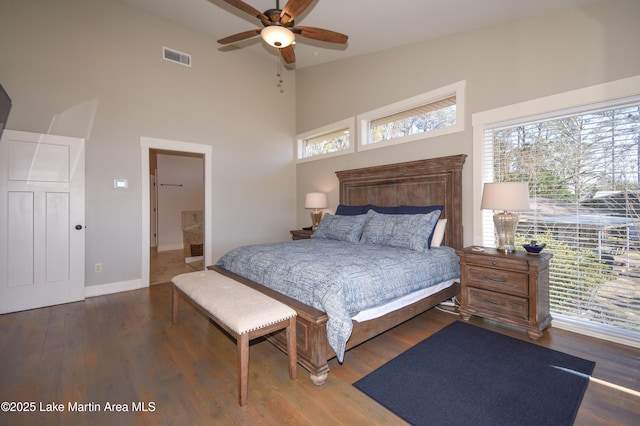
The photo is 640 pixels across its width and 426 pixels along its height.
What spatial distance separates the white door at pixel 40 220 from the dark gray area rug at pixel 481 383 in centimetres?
364

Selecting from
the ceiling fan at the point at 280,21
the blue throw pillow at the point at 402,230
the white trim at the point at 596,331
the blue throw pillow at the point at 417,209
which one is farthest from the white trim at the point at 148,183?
the white trim at the point at 596,331

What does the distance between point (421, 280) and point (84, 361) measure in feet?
8.95

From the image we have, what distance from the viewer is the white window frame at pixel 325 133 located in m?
4.55

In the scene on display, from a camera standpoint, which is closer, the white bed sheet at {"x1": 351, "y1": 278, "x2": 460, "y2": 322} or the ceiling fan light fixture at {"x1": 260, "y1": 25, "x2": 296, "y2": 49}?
the white bed sheet at {"x1": 351, "y1": 278, "x2": 460, "y2": 322}

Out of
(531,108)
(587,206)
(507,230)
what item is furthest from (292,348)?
(531,108)

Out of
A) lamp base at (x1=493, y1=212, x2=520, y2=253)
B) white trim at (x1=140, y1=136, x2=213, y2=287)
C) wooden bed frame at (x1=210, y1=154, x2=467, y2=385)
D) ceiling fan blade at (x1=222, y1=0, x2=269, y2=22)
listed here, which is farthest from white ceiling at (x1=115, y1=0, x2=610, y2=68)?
lamp base at (x1=493, y1=212, x2=520, y2=253)

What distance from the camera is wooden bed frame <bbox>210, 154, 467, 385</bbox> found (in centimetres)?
184

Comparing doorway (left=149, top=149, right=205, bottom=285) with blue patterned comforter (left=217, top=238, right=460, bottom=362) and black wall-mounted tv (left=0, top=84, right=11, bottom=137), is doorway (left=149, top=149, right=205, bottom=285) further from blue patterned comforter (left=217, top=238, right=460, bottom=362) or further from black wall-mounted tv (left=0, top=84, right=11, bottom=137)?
blue patterned comforter (left=217, top=238, right=460, bottom=362)

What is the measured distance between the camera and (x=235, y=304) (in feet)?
6.04

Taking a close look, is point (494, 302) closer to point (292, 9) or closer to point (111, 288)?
point (292, 9)

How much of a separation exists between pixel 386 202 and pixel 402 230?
100cm

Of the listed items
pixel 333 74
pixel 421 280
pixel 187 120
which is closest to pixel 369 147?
pixel 333 74

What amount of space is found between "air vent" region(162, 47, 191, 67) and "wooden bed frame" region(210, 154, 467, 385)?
9.67 ft

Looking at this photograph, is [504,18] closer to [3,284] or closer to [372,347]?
[372,347]
